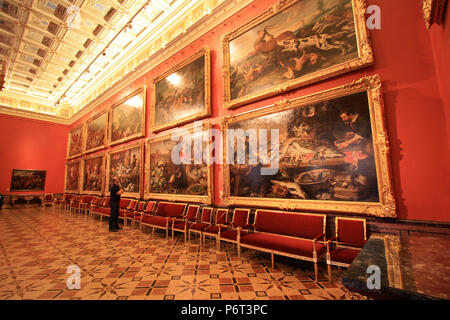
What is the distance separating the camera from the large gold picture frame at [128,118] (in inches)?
352

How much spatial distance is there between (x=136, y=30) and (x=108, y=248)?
871 cm

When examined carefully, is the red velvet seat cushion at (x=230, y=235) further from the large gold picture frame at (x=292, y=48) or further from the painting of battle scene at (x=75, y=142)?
the painting of battle scene at (x=75, y=142)

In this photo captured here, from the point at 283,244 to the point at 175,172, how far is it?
463 centimetres

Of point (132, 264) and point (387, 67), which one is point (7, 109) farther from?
point (387, 67)

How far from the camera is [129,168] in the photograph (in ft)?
30.4

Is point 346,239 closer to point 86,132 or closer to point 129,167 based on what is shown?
point 129,167

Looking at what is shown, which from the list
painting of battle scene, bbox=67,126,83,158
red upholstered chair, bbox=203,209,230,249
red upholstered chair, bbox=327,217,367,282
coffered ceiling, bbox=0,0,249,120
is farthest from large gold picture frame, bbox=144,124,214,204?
painting of battle scene, bbox=67,126,83,158

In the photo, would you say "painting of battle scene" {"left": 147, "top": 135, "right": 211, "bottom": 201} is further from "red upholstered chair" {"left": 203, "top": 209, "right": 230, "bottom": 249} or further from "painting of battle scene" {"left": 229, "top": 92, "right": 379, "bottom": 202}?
"painting of battle scene" {"left": 229, "top": 92, "right": 379, "bottom": 202}

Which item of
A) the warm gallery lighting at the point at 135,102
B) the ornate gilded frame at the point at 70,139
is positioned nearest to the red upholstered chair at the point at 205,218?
the warm gallery lighting at the point at 135,102

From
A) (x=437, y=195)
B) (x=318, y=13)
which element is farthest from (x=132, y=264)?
(x=318, y=13)

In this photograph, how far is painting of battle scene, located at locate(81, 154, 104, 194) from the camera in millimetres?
11523

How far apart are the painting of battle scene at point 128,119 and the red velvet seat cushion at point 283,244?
680cm

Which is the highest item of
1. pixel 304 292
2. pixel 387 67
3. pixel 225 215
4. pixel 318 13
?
pixel 318 13

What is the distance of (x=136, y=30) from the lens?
8594 millimetres
